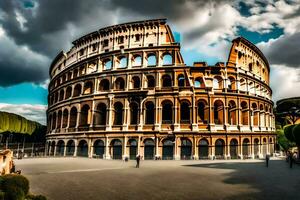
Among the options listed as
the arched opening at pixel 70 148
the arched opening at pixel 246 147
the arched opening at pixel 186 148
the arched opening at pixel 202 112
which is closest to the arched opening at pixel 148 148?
the arched opening at pixel 186 148

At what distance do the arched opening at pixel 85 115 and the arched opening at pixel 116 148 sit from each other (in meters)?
5.01

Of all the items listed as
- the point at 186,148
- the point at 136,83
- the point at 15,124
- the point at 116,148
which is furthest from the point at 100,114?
the point at 15,124

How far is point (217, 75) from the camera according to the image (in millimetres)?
26547

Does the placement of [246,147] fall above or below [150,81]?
below

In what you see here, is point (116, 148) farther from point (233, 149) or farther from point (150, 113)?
point (233, 149)

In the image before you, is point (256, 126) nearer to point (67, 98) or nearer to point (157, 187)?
point (157, 187)

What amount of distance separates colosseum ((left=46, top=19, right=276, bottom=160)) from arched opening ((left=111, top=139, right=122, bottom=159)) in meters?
0.11

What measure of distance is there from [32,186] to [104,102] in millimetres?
16871

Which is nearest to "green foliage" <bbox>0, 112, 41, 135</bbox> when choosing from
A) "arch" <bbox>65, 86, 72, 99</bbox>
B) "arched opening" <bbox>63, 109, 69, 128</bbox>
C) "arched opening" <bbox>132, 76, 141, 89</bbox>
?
"arched opening" <bbox>63, 109, 69, 128</bbox>

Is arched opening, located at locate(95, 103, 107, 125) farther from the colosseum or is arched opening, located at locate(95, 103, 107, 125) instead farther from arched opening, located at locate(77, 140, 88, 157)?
arched opening, located at locate(77, 140, 88, 157)

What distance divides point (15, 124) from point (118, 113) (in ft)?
67.7

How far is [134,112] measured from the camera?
2634 cm

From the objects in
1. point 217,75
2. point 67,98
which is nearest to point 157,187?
point 217,75

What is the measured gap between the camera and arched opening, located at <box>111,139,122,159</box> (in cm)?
2520
